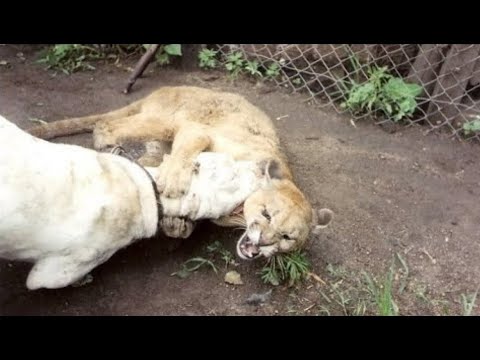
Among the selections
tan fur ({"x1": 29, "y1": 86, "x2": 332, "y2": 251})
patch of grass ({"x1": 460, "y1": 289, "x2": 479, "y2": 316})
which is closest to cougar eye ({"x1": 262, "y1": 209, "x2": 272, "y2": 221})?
tan fur ({"x1": 29, "y1": 86, "x2": 332, "y2": 251})

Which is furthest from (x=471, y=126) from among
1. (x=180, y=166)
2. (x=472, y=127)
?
(x=180, y=166)

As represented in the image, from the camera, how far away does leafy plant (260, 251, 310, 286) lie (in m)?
4.36

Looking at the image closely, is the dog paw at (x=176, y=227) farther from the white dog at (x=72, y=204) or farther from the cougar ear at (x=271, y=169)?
the cougar ear at (x=271, y=169)

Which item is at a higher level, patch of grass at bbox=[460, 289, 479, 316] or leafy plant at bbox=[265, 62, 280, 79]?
leafy plant at bbox=[265, 62, 280, 79]

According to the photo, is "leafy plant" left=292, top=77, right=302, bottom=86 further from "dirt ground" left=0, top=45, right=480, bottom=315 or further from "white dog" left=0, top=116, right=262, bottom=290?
"white dog" left=0, top=116, right=262, bottom=290

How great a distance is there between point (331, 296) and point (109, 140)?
7.18ft

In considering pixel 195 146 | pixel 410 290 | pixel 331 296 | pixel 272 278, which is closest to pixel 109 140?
pixel 195 146

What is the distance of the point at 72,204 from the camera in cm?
362

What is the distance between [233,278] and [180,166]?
0.87m

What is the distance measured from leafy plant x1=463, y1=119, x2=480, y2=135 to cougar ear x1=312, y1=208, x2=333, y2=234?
220cm

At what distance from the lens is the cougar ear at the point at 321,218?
4441mm

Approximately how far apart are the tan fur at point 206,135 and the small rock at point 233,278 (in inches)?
14.6

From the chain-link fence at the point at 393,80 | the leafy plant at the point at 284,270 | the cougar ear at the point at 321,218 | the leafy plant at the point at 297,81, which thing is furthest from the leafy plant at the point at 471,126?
the leafy plant at the point at 284,270

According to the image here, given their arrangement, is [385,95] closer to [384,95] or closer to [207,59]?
[384,95]
